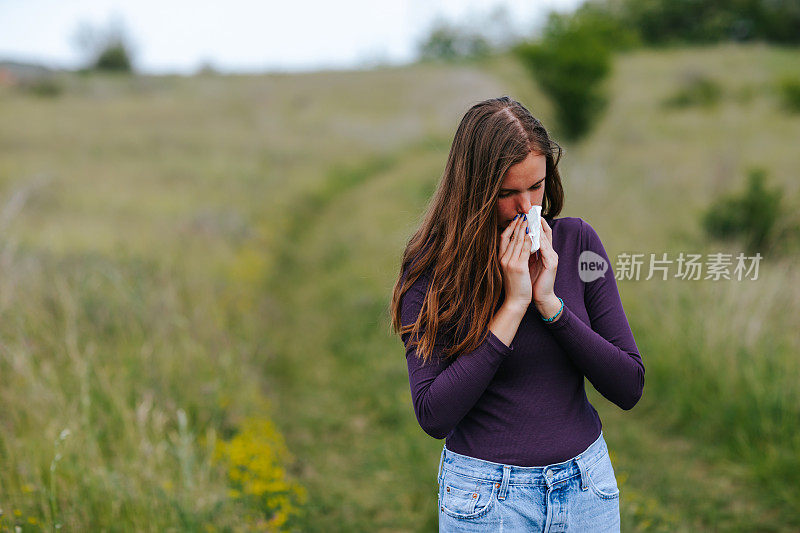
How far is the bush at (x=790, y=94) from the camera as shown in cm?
1692

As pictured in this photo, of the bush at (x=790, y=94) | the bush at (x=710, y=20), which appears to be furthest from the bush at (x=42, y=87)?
the bush at (x=710, y=20)

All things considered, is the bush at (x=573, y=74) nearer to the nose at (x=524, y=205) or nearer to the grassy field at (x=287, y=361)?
the grassy field at (x=287, y=361)

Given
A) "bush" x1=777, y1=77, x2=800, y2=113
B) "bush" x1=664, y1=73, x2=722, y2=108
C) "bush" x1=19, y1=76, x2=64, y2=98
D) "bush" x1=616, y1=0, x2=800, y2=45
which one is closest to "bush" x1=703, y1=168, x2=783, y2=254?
"bush" x1=777, y1=77, x2=800, y2=113

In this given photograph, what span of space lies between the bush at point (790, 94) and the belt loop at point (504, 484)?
19.2m

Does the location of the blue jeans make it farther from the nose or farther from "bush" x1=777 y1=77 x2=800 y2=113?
"bush" x1=777 y1=77 x2=800 y2=113

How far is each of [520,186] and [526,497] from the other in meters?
0.91

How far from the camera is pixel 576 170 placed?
11.7m

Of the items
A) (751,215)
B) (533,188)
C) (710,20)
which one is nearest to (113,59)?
(710,20)

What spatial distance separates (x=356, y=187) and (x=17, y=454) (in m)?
12.8

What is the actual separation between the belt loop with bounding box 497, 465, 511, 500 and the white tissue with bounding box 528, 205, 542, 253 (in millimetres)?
636

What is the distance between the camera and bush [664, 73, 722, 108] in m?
21.2

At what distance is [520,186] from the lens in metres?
1.74

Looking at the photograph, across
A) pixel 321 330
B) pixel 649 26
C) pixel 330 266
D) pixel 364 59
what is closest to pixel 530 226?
pixel 321 330

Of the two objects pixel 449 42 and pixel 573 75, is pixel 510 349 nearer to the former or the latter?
pixel 573 75
